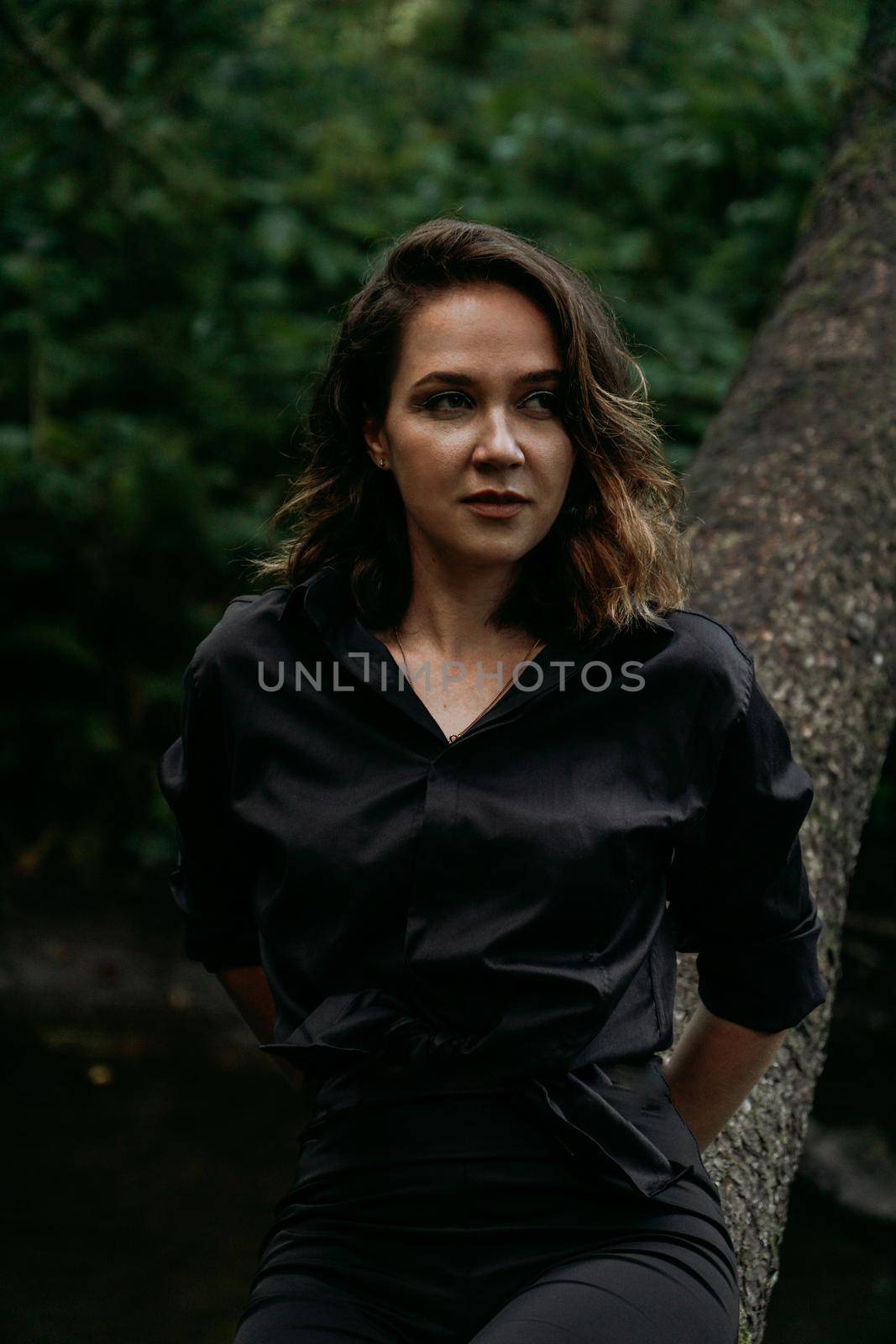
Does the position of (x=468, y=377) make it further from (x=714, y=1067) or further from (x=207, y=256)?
(x=207, y=256)

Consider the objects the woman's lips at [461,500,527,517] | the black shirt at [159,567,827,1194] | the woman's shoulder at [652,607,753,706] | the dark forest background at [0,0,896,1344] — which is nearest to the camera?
the black shirt at [159,567,827,1194]

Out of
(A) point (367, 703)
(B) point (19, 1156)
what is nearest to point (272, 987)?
(A) point (367, 703)

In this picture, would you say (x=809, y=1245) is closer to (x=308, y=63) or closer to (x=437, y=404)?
(x=437, y=404)

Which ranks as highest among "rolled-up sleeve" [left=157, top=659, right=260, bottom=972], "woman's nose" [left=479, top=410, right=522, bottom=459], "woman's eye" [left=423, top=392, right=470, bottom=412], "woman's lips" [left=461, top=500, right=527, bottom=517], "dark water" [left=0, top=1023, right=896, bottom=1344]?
"woman's eye" [left=423, top=392, right=470, bottom=412]

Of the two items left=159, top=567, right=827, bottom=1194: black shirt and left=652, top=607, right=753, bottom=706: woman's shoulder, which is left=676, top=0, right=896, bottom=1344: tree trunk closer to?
left=159, top=567, right=827, bottom=1194: black shirt

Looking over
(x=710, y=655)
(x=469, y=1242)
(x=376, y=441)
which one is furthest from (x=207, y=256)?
(x=469, y=1242)

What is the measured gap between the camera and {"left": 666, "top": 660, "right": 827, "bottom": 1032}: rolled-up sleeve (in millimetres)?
1883

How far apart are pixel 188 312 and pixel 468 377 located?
16.6 ft

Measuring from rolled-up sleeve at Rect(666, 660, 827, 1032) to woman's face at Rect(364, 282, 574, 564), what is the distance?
45cm

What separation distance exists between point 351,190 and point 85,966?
489 centimetres

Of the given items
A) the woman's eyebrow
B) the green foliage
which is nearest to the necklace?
the woman's eyebrow

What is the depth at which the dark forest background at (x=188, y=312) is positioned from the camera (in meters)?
5.05

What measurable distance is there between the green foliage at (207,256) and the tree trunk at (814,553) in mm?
1354

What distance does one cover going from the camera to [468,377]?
6.37 feet
